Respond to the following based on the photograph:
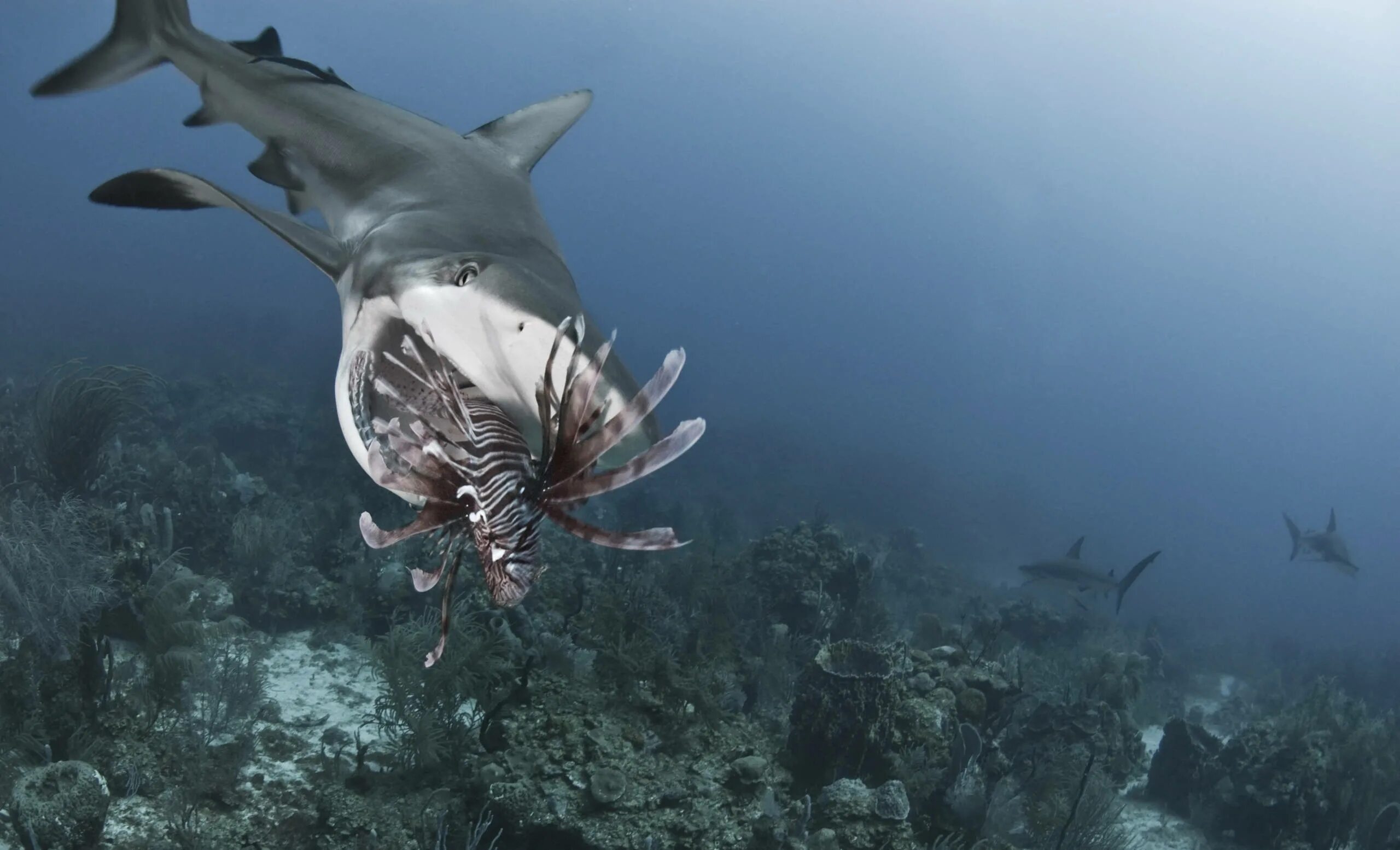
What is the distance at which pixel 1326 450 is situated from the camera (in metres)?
143

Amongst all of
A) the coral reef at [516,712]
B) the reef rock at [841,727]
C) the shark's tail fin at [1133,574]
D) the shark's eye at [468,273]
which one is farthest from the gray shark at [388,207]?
the shark's tail fin at [1133,574]

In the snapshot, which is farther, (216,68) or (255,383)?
(255,383)

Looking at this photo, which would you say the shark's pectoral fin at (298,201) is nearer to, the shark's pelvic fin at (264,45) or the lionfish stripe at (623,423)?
the shark's pelvic fin at (264,45)

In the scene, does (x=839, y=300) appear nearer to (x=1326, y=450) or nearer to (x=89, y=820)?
(x=1326, y=450)

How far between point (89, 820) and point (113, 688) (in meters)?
1.93

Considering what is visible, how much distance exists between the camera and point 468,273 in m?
1.42

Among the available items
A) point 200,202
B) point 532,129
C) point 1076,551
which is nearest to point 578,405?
point 200,202

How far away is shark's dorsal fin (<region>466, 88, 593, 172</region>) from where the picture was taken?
3.26m

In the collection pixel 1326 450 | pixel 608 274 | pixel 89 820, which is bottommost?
pixel 1326 450

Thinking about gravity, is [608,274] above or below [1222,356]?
above

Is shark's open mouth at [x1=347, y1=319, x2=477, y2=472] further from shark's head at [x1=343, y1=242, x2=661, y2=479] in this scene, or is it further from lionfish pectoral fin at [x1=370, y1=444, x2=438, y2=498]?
lionfish pectoral fin at [x1=370, y1=444, x2=438, y2=498]

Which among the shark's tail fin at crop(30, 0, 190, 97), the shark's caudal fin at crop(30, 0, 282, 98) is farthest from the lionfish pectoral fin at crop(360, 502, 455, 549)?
the shark's tail fin at crop(30, 0, 190, 97)

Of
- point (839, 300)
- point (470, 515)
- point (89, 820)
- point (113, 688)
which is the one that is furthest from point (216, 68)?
point (839, 300)

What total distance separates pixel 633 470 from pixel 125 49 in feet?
13.2
